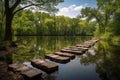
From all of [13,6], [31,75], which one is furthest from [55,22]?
[31,75]

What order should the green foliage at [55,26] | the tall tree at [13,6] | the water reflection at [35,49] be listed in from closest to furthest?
1. the water reflection at [35,49]
2. the tall tree at [13,6]
3. the green foliage at [55,26]

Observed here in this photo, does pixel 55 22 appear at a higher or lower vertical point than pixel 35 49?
higher

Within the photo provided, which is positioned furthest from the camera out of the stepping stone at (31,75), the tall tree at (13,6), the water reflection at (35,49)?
the tall tree at (13,6)

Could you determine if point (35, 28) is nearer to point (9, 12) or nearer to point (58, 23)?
point (58, 23)

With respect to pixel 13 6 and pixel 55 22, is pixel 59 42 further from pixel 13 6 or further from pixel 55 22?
pixel 55 22

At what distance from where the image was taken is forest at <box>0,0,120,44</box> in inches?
674

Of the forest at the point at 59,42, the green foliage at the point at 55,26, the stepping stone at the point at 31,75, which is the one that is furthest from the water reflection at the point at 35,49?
the green foliage at the point at 55,26

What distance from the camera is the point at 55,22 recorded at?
81.4 m

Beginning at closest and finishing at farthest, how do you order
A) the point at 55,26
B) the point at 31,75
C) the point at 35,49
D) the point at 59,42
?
the point at 31,75 → the point at 35,49 → the point at 59,42 → the point at 55,26

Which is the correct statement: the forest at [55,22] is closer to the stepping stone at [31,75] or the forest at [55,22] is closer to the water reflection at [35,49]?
the water reflection at [35,49]

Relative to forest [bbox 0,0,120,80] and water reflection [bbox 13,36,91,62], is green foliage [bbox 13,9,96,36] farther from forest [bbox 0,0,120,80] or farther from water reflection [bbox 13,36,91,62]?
water reflection [bbox 13,36,91,62]

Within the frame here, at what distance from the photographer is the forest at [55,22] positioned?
1712 cm

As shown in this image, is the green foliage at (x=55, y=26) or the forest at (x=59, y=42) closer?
the forest at (x=59, y=42)

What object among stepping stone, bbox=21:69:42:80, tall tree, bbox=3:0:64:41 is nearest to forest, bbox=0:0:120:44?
tall tree, bbox=3:0:64:41
